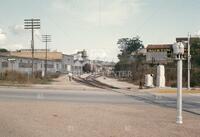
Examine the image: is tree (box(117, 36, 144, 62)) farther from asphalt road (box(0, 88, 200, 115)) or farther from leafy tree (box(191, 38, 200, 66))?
asphalt road (box(0, 88, 200, 115))

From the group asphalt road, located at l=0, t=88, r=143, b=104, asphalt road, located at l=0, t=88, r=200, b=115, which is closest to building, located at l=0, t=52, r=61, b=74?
asphalt road, located at l=0, t=88, r=143, b=104

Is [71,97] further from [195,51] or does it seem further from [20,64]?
[20,64]

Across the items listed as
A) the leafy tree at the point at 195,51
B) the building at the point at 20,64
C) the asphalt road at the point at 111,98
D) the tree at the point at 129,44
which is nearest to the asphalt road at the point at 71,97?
the asphalt road at the point at 111,98

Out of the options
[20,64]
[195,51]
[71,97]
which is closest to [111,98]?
[71,97]

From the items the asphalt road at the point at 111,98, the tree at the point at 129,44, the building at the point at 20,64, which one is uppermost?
the tree at the point at 129,44

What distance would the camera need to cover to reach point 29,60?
99750 mm

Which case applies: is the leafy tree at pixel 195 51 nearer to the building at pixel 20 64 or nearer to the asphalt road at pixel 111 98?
the building at pixel 20 64

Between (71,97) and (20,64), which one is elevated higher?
(20,64)

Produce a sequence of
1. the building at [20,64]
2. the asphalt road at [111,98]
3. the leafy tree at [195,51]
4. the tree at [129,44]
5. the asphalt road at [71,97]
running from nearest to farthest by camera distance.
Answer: the asphalt road at [111,98] < the asphalt road at [71,97] < the leafy tree at [195,51] < the building at [20,64] < the tree at [129,44]

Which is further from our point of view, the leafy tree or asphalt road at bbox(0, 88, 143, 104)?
→ the leafy tree

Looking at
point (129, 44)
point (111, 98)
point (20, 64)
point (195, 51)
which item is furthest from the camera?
point (129, 44)

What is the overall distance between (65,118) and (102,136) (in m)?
4.09

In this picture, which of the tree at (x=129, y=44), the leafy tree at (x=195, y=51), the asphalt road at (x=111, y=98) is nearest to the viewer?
the asphalt road at (x=111, y=98)

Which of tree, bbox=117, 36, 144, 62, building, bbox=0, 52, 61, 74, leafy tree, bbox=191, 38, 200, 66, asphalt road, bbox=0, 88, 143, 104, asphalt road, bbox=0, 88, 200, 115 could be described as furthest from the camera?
tree, bbox=117, 36, 144, 62
